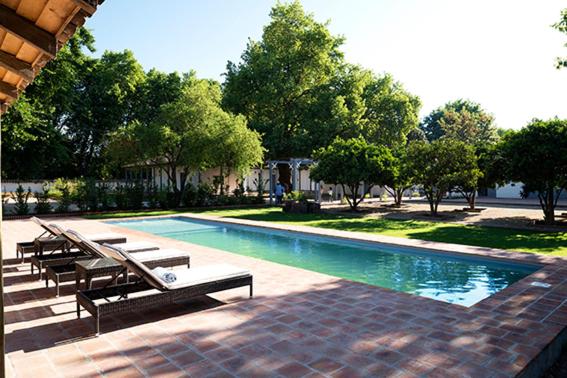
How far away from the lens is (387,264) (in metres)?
10.1

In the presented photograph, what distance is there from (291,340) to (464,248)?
7329 millimetres

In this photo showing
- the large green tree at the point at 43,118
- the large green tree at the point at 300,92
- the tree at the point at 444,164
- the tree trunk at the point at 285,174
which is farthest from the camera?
the tree trunk at the point at 285,174

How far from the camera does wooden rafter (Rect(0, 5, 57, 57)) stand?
Answer: 9.15ft

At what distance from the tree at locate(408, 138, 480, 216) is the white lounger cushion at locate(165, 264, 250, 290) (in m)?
15.5

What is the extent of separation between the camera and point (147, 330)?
487 centimetres

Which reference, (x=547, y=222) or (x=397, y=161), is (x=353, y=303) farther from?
(x=397, y=161)

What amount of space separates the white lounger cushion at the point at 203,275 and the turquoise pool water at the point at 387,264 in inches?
144

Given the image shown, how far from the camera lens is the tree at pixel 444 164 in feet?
62.4

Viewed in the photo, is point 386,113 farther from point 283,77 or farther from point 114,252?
point 114,252

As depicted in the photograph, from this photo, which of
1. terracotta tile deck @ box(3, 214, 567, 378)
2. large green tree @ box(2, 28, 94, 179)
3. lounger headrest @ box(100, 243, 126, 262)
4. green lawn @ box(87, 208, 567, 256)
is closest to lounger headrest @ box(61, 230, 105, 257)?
lounger headrest @ box(100, 243, 126, 262)

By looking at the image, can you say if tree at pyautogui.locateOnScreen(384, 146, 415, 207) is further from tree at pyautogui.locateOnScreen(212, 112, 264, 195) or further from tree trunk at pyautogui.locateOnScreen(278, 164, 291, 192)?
tree trunk at pyautogui.locateOnScreen(278, 164, 291, 192)

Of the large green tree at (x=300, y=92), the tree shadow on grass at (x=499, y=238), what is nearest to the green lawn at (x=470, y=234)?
the tree shadow on grass at (x=499, y=238)

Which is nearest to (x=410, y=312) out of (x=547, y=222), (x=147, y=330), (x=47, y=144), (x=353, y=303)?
(x=353, y=303)

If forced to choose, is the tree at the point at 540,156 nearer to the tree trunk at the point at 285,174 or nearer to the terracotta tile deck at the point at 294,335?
the terracotta tile deck at the point at 294,335
